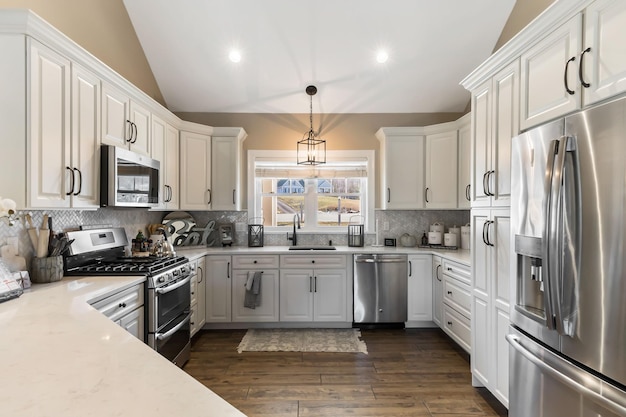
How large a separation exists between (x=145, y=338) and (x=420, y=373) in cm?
223

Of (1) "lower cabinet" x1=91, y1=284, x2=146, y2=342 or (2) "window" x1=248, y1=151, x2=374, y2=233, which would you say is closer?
(1) "lower cabinet" x1=91, y1=284, x2=146, y2=342

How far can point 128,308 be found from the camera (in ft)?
6.76

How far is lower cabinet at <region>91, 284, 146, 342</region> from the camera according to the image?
1.86 meters

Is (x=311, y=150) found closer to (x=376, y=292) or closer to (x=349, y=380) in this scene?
(x=376, y=292)

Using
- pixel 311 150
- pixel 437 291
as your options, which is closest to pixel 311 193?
pixel 311 150

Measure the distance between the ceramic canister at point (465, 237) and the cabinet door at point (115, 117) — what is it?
3743mm

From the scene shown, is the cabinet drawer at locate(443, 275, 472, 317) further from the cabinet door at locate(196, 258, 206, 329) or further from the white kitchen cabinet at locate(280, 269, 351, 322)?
the cabinet door at locate(196, 258, 206, 329)

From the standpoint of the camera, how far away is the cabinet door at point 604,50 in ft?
4.26

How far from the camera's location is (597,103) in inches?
55.6

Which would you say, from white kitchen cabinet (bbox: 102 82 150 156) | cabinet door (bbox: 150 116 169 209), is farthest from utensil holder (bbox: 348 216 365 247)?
white kitchen cabinet (bbox: 102 82 150 156)

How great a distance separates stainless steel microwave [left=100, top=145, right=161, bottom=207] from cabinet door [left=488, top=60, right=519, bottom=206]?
108 inches

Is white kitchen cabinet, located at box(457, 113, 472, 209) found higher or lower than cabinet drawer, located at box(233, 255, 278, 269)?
higher

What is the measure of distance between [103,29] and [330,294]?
3.47m

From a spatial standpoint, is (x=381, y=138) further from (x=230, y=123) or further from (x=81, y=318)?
(x=81, y=318)
